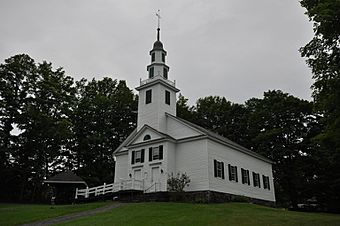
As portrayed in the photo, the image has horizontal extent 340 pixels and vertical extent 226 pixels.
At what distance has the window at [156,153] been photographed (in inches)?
1089

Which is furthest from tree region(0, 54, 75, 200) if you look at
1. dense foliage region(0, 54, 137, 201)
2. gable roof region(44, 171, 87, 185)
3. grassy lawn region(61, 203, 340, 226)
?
grassy lawn region(61, 203, 340, 226)

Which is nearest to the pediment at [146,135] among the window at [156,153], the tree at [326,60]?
the window at [156,153]

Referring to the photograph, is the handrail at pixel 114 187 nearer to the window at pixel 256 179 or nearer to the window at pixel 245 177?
the window at pixel 245 177

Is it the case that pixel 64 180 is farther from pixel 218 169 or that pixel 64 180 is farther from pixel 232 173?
pixel 232 173

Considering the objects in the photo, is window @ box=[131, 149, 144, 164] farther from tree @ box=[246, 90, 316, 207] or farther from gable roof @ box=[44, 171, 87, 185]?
tree @ box=[246, 90, 316, 207]

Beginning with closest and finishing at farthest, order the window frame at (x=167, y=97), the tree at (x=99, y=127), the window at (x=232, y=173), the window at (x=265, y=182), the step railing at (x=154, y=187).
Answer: the step railing at (x=154, y=187) → the window at (x=232, y=173) → the window frame at (x=167, y=97) → the window at (x=265, y=182) → the tree at (x=99, y=127)

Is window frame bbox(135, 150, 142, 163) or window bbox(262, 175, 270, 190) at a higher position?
window frame bbox(135, 150, 142, 163)

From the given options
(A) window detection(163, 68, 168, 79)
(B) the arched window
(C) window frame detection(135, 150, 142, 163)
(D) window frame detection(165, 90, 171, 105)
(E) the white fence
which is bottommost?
(E) the white fence

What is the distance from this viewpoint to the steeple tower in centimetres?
2987

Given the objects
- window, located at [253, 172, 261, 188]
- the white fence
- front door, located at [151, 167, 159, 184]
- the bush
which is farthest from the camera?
window, located at [253, 172, 261, 188]

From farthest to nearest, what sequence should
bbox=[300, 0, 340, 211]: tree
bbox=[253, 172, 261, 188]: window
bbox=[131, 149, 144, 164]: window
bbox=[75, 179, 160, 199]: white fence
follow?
bbox=[253, 172, 261, 188]: window, bbox=[131, 149, 144, 164]: window, bbox=[75, 179, 160, 199]: white fence, bbox=[300, 0, 340, 211]: tree

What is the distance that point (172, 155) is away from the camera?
2784 cm

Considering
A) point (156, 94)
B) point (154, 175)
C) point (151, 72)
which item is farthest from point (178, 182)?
point (151, 72)

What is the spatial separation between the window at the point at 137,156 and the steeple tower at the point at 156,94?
2.39 m
